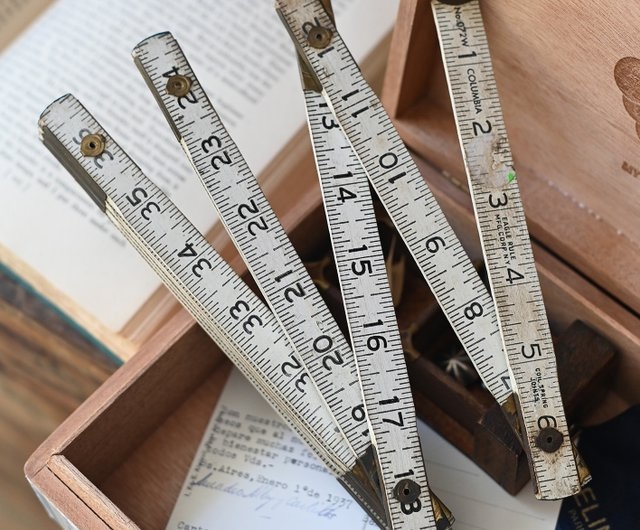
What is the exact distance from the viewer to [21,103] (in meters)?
1.01

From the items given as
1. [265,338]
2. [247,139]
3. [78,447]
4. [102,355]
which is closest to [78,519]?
[78,447]

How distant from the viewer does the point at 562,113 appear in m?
0.78

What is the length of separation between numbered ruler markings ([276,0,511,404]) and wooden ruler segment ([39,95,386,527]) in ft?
0.41

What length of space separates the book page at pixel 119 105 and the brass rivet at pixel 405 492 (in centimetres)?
36

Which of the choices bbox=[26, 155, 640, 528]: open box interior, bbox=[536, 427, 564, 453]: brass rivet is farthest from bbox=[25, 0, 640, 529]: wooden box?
bbox=[536, 427, 564, 453]: brass rivet

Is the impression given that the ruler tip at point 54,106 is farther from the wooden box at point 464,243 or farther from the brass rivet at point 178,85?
the wooden box at point 464,243

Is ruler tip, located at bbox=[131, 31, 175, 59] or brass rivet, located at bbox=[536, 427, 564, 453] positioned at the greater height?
ruler tip, located at bbox=[131, 31, 175, 59]

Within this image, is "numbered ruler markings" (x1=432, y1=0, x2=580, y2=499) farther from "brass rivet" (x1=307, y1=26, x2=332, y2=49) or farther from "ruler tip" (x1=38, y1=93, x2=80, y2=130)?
"ruler tip" (x1=38, y1=93, x2=80, y2=130)

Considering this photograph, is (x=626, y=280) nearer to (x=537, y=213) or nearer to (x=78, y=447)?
(x=537, y=213)

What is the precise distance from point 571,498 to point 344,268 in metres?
0.29

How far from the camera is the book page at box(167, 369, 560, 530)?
79 cm

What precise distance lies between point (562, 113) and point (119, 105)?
0.48 meters

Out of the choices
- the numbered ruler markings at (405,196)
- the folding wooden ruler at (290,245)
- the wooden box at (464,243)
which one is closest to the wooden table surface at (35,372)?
the wooden box at (464,243)

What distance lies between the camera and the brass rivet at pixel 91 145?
0.72 metres
